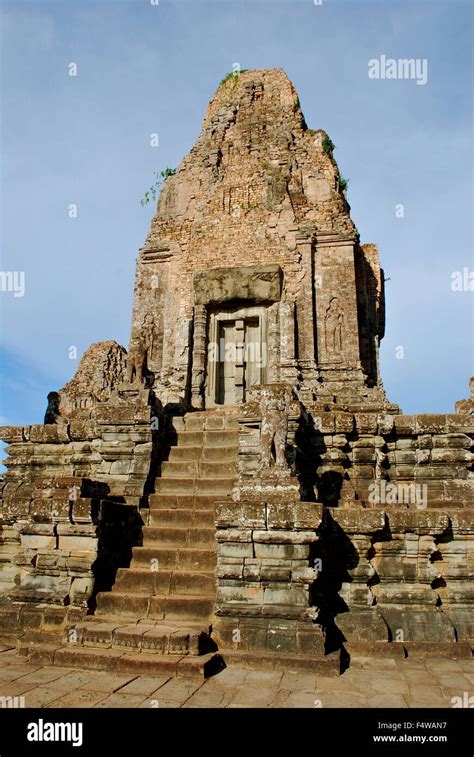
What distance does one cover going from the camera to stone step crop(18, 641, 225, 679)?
5.45 metres

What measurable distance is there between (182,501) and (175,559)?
4.14ft

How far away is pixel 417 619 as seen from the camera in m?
7.05

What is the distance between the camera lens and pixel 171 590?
7.11 meters

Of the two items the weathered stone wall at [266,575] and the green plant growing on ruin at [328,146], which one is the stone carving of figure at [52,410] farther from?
the green plant growing on ruin at [328,146]

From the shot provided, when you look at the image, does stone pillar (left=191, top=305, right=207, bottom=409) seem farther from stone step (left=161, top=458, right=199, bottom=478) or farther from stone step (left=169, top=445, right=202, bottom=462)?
stone step (left=161, top=458, right=199, bottom=478)

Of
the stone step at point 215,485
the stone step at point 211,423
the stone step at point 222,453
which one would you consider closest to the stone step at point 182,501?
the stone step at point 215,485

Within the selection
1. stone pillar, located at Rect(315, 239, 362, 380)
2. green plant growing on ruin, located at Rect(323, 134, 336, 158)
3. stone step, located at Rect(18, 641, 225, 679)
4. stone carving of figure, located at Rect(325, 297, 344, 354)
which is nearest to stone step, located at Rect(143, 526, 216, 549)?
stone step, located at Rect(18, 641, 225, 679)

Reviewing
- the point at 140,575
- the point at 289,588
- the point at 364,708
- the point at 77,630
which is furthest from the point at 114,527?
the point at 364,708

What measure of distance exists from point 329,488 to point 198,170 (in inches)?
449

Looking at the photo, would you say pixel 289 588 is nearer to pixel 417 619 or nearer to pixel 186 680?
A: pixel 186 680

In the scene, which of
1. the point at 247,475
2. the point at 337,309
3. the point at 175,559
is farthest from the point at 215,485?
the point at 337,309

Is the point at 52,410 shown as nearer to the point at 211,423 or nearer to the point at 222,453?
the point at 211,423

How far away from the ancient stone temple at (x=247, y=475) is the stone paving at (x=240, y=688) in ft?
0.68

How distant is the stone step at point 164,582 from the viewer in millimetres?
7051
